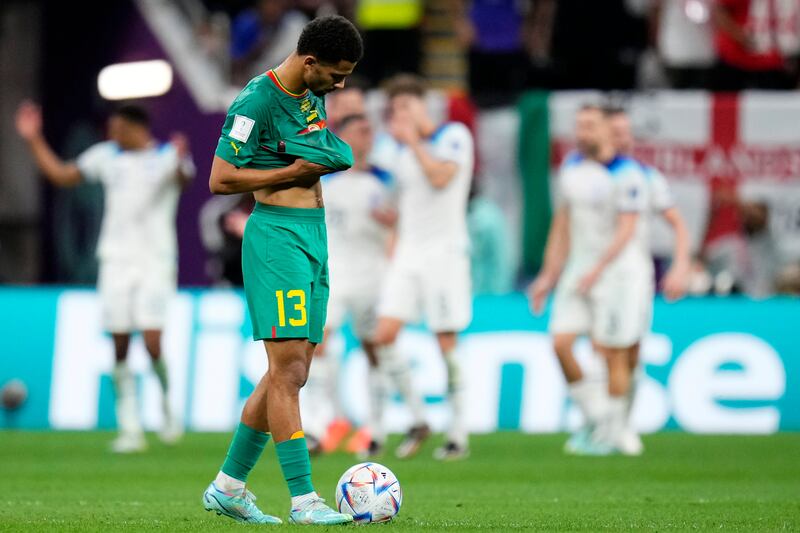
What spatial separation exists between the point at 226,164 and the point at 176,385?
8.67m

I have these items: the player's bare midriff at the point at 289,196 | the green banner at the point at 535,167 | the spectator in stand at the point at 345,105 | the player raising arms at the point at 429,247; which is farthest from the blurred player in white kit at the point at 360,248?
the player's bare midriff at the point at 289,196

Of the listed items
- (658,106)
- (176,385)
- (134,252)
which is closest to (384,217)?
(134,252)

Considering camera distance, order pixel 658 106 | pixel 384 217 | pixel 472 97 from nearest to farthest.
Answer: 1. pixel 384 217
2. pixel 658 106
3. pixel 472 97

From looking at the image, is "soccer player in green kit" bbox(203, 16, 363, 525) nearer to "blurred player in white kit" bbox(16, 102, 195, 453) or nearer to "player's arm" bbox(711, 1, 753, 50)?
"blurred player in white kit" bbox(16, 102, 195, 453)

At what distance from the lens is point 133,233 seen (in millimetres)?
14000

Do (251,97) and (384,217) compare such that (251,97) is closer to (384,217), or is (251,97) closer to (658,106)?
(384,217)

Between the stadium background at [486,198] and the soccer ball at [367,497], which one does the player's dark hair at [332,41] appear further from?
the stadium background at [486,198]

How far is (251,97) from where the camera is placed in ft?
25.5

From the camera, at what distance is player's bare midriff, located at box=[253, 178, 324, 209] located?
7.92 meters

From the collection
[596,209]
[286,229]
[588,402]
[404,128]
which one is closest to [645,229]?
[596,209]

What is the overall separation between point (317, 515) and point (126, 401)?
640 cm

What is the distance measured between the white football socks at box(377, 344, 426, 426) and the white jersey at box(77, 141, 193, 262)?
7.04ft

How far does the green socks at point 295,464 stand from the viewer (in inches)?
304

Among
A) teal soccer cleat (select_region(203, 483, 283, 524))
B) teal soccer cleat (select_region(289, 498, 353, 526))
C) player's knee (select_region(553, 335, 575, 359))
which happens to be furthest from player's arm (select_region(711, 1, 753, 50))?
teal soccer cleat (select_region(289, 498, 353, 526))
